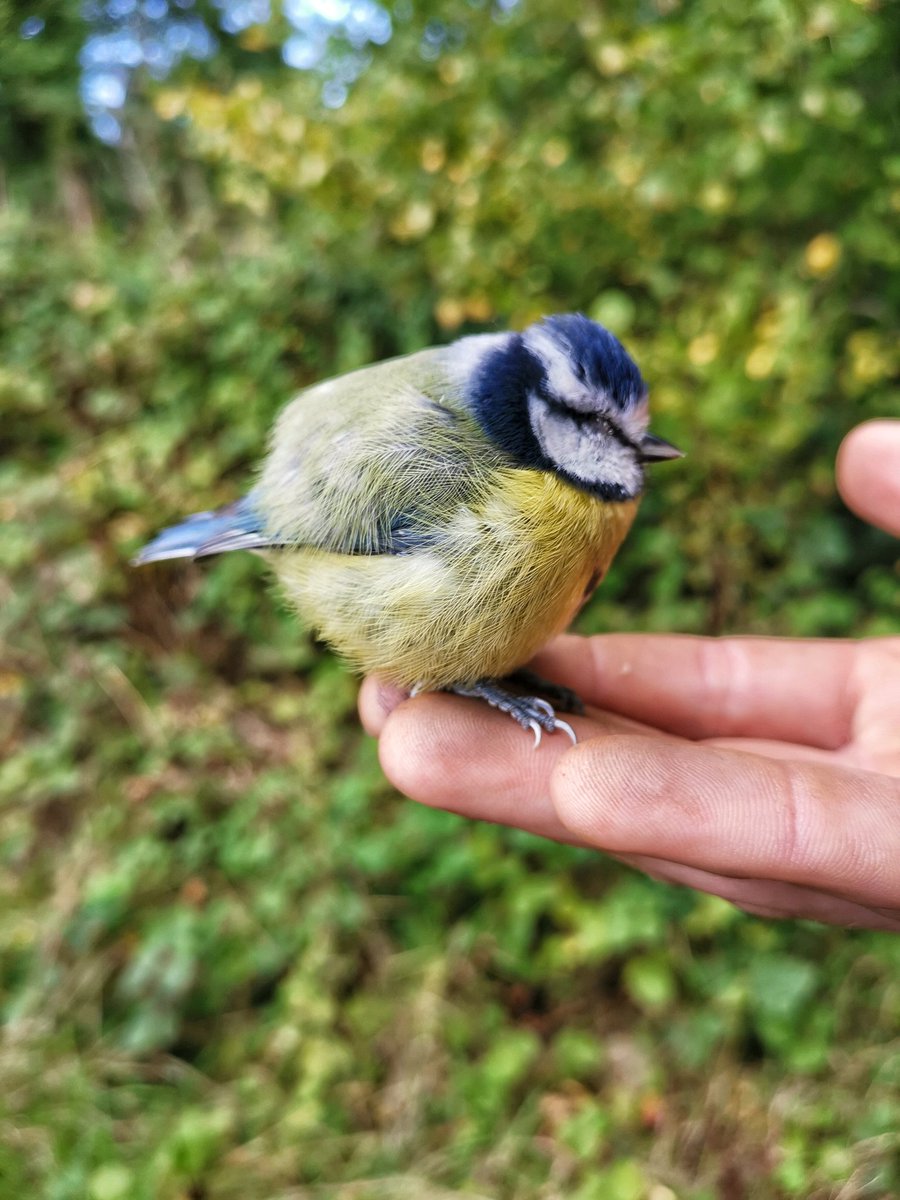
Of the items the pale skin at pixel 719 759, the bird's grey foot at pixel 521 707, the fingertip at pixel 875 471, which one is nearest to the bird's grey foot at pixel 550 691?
the pale skin at pixel 719 759

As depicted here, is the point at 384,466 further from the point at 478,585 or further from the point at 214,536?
the point at 214,536

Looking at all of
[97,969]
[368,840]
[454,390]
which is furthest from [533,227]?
[97,969]

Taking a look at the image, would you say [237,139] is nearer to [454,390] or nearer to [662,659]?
[454,390]

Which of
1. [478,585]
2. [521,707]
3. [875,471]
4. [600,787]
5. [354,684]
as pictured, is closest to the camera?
[600,787]

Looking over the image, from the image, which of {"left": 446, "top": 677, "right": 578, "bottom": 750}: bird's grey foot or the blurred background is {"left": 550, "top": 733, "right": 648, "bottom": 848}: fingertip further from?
the blurred background

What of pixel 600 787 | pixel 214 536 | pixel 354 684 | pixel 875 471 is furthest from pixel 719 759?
pixel 354 684

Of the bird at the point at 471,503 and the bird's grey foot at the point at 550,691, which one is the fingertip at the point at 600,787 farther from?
the bird's grey foot at the point at 550,691

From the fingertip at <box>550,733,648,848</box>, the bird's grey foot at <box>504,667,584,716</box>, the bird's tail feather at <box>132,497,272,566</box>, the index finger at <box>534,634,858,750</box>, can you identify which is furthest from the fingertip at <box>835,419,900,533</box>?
the bird's tail feather at <box>132,497,272,566</box>

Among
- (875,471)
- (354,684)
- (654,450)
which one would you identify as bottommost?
(354,684)
